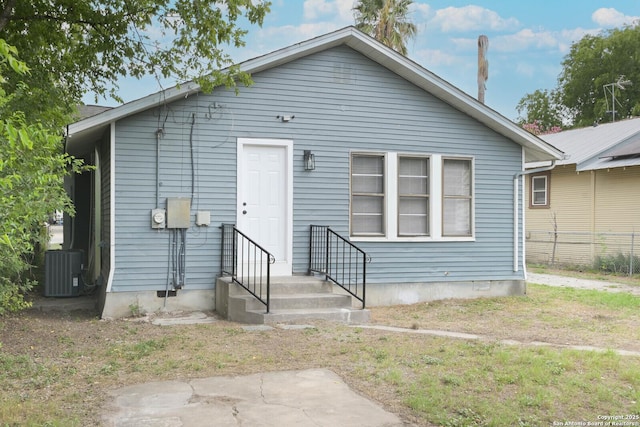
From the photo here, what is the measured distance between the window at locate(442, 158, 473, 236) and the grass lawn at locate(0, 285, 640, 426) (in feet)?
6.77

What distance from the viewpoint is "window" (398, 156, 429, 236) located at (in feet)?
32.8

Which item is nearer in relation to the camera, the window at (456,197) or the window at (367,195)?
the window at (367,195)

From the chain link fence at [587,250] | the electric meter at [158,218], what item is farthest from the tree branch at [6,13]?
the chain link fence at [587,250]

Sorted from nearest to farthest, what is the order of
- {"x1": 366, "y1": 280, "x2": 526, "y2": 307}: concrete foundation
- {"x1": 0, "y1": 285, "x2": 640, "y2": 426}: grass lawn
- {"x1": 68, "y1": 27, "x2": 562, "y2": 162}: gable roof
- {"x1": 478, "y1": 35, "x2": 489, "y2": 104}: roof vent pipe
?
{"x1": 0, "y1": 285, "x2": 640, "y2": 426}: grass lawn < {"x1": 68, "y1": 27, "x2": 562, "y2": 162}: gable roof < {"x1": 366, "y1": 280, "x2": 526, "y2": 307}: concrete foundation < {"x1": 478, "y1": 35, "x2": 489, "y2": 104}: roof vent pipe

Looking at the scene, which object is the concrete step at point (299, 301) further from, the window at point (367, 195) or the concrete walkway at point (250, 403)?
the concrete walkway at point (250, 403)

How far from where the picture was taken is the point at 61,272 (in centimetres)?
1000

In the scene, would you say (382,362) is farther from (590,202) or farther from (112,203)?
(590,202)

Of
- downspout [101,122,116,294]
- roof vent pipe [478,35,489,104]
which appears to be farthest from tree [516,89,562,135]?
downspout [101,122,116,294]

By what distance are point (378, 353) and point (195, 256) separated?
3.87 meters

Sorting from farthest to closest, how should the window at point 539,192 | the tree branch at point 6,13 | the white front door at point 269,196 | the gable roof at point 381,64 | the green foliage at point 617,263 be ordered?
the window at point 539,192
the green foliage at point 617,263
the white front door at point 269,196
the gable roof at point 381,64
the tree branch at point 6,13

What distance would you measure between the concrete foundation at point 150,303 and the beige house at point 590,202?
10710mm

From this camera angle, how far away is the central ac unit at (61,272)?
32.6ft

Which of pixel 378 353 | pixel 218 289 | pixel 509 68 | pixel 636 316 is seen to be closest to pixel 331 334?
pixel 378 353

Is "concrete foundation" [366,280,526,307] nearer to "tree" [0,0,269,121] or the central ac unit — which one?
"tree" [0,0,269,121]
